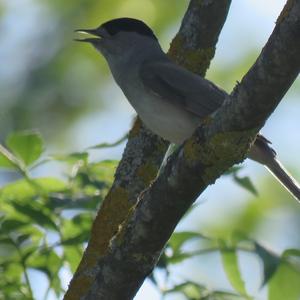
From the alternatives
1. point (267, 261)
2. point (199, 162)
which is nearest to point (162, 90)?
point (267, 261)

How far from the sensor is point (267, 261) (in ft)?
13.3

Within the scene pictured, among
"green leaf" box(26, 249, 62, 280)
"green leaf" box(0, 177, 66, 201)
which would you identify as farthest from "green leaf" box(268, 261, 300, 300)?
"green leaf" box(0, 177, 66, 201)

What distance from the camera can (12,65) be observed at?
793cm

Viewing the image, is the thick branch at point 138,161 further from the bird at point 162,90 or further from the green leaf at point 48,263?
the green leaf at point 48,263

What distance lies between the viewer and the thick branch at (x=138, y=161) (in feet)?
13.2

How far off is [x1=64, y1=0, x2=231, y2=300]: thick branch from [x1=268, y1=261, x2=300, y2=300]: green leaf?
25.7 inches

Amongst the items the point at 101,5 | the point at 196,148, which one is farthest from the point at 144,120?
the point at 101,5

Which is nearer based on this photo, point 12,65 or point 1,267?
point 1,267

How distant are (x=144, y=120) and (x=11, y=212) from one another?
0.78 meters

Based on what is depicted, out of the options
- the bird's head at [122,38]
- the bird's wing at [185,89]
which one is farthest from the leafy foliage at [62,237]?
the bird's head at [122,38]

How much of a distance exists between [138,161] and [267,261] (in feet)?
2.29

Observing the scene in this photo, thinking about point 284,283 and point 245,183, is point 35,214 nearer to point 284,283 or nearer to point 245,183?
point 245,183

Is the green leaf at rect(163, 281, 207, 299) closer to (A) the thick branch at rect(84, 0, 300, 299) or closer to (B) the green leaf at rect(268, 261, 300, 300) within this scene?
(B) the green leaf at rect(268, 261, 300, 300)

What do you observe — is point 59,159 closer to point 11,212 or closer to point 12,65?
point 11,212
